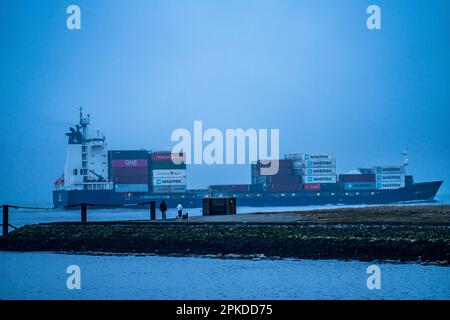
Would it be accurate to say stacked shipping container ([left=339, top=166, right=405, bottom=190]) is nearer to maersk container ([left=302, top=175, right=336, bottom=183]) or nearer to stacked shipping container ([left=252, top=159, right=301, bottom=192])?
maersk container ([left=302, top=175, right=336, bottom=183])

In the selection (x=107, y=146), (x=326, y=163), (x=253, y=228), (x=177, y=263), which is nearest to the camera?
(x=177, y=263)

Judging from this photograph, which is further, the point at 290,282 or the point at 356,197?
the point at 356,197

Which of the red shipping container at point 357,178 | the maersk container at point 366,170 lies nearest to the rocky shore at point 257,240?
the red shipping container at point 357,178

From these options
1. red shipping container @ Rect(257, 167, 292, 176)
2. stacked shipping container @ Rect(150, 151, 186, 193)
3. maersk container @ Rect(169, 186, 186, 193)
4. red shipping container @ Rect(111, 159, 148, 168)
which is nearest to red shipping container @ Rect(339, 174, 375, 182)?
red shipping container @ Rect(257, 167, 292, 176)

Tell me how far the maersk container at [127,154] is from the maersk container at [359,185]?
29362 millimetres

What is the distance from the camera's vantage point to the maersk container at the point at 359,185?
96.1 m

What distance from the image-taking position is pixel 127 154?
9038 centimetres

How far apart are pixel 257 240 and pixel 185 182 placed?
244 feet
